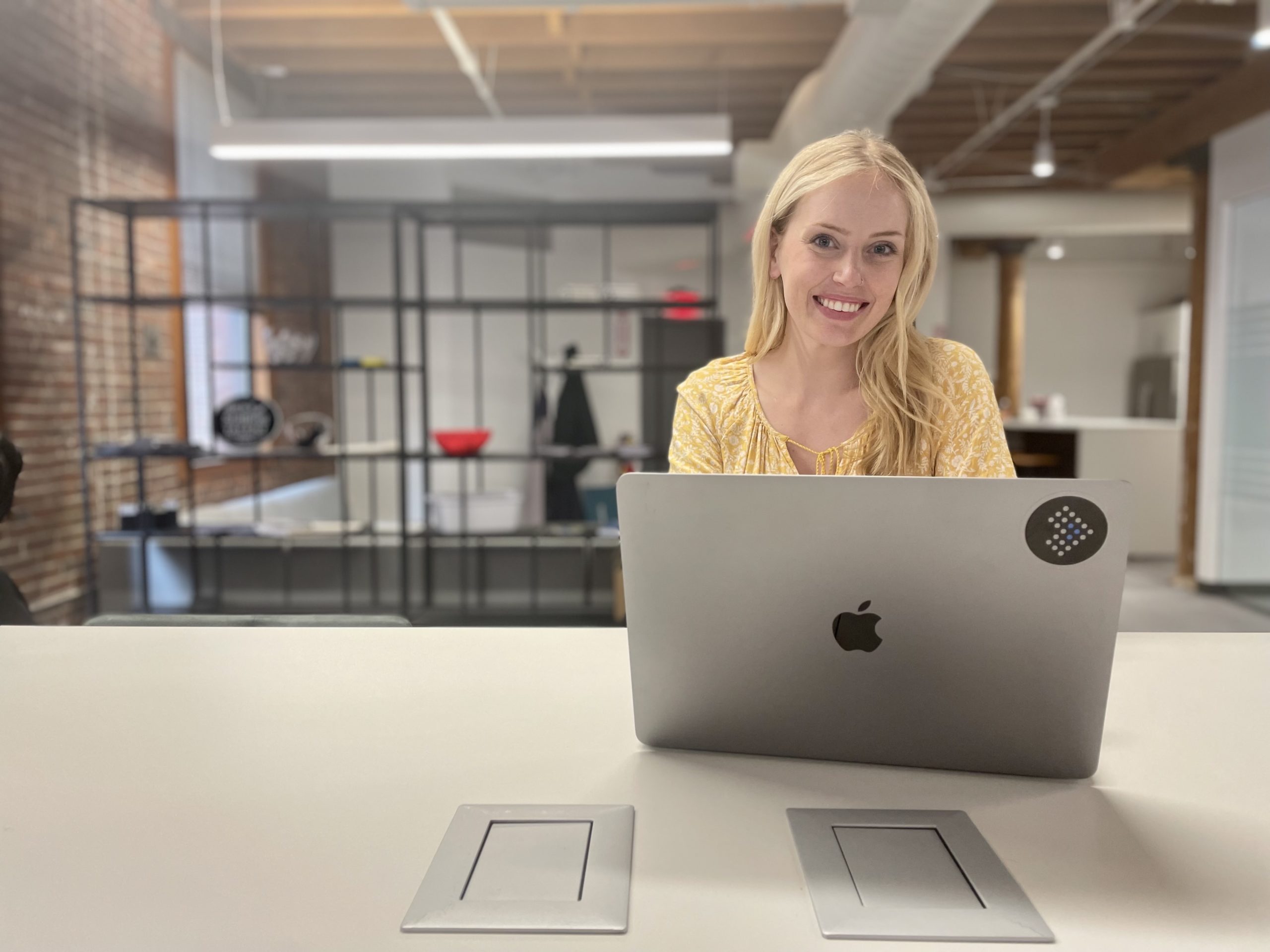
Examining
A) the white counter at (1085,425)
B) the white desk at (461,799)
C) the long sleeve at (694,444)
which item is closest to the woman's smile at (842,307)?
the long sleeve at (694,444)

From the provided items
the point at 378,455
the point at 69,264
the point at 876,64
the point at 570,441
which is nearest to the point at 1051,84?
the point at 876,64

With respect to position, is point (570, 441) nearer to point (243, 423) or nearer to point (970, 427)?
point (243, 423)

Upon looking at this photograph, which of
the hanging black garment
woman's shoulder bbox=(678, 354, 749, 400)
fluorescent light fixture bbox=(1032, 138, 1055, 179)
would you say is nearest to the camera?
woman's shoulder bbox=(678, 354, 749, 400)

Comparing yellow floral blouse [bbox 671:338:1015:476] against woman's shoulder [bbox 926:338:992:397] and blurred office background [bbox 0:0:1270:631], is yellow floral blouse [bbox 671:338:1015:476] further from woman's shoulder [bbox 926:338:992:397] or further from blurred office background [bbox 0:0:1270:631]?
blurred office background [bbox 0:0:1270:631]

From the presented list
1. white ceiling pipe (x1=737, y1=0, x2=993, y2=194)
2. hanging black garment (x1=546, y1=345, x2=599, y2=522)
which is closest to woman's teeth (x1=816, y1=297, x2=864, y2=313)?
white ceiling pipe (x1=737, y1=0, x2=993, y2=194)

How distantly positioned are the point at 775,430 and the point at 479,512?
337 cm

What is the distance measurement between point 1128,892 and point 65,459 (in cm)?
500

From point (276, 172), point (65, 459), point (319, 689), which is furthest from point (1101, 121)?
point (319, 689)

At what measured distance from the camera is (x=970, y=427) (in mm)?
1512

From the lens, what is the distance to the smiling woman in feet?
4.63

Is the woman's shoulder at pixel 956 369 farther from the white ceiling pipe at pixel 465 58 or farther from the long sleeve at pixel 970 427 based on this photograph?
the white ceiling pipe at pixel 465 58

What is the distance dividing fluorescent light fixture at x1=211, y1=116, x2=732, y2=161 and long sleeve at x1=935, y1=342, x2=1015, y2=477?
3121 mm

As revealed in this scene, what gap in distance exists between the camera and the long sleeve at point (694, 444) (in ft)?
5.18

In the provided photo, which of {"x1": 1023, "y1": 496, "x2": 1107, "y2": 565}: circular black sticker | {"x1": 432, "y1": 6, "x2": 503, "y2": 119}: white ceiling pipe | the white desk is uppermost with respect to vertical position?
{"x1": 432, "y1": 6, "x2": 503, "y2": 119}: white ceiling pipe
